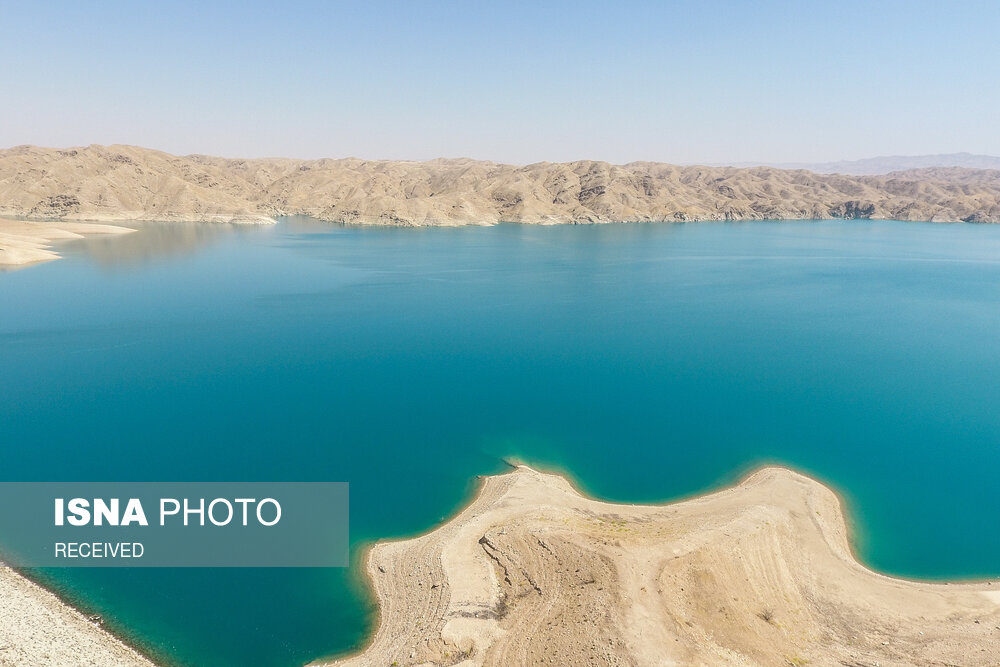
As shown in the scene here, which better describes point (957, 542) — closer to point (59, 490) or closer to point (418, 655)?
point (418, 655)

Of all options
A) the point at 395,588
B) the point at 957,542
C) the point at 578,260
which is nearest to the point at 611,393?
the point at 957,542

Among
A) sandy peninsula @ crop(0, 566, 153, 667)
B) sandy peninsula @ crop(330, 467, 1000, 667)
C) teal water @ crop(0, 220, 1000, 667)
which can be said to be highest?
teal water @ crop(0, 220, 1000, 667)

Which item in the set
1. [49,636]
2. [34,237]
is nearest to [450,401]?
[49,636]

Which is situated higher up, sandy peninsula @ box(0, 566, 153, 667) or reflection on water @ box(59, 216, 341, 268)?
reflection on water @ box(59, 216, 341, 268)

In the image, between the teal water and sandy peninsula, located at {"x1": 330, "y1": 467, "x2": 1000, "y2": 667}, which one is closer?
sandy peninsula, located at {"x1": 330, "y1": 467, "x2": 1000, "y2": 667}

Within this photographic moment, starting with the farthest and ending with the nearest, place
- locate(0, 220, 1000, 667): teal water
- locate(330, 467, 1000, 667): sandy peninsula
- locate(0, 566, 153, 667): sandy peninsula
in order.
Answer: locate(0, 220, 1000, 667): teal water
locate(330, 467, 1000, 667): sandy peninsula
locate(0, 566, 153, 667): sandy peninsula

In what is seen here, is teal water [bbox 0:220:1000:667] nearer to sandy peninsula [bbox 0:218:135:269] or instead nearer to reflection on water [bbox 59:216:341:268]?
sandy peninsula [bbox 0:218:135:269]

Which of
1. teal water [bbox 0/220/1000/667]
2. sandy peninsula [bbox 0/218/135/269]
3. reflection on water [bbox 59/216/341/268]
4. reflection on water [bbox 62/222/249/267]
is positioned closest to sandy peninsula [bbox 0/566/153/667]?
teal water [bbox 0/220/1000/667]
